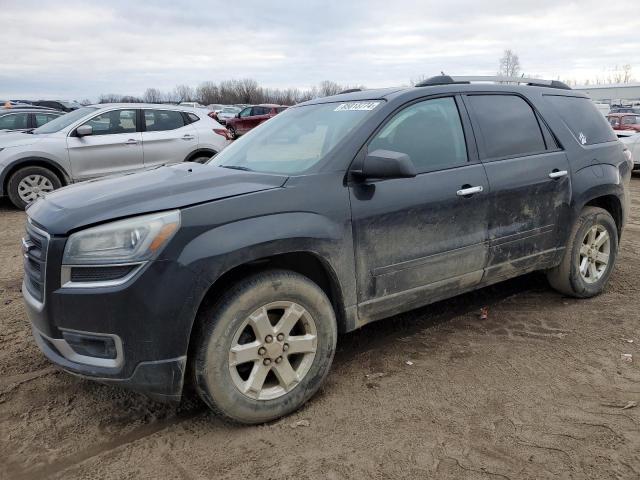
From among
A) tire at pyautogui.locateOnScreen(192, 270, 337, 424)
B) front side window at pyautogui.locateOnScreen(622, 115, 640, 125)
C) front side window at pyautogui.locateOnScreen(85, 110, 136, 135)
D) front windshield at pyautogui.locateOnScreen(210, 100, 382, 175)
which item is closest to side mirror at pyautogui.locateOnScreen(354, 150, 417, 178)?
front windshield at pyautogui.locateOnScreen(210, 100, 382, 175)

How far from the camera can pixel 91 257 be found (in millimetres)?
2467

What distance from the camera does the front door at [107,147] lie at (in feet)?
28.6

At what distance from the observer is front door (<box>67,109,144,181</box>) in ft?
28.6

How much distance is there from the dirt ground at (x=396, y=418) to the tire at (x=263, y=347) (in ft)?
0.52

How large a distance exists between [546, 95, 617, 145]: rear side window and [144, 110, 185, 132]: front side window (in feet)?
22.9

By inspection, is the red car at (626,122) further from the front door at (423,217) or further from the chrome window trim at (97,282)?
the chrome window trim at (97,282)

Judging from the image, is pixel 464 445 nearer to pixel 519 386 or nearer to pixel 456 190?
pixel 519 386

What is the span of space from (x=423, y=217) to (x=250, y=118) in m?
21.3

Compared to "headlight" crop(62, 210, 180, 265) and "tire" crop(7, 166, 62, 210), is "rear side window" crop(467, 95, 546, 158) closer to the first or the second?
"headlight" crop(62, 210, 180, 265)

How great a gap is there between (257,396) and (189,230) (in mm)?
941

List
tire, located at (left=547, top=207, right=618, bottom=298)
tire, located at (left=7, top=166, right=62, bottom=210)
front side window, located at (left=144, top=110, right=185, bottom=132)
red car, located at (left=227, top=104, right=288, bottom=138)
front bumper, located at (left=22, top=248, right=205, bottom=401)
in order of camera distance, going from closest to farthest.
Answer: front bumper, located at (left=22, top=248, right=205, bottom=401) → tire, located at (left=547, top=207, right=618, bottom=298) → tire, located at (left=7, top=166, right=62, bottom=210) → front side window, located at (left=144, top=110, right=185, bottom=132) → red car, located at (left=227, top=104, right=288, bottom=138)

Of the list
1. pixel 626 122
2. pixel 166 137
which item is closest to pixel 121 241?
pixel 166 137

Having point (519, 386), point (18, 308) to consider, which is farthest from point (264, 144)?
point (18, 308)

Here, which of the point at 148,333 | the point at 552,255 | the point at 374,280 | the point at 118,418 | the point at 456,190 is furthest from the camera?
the point at 552,255
